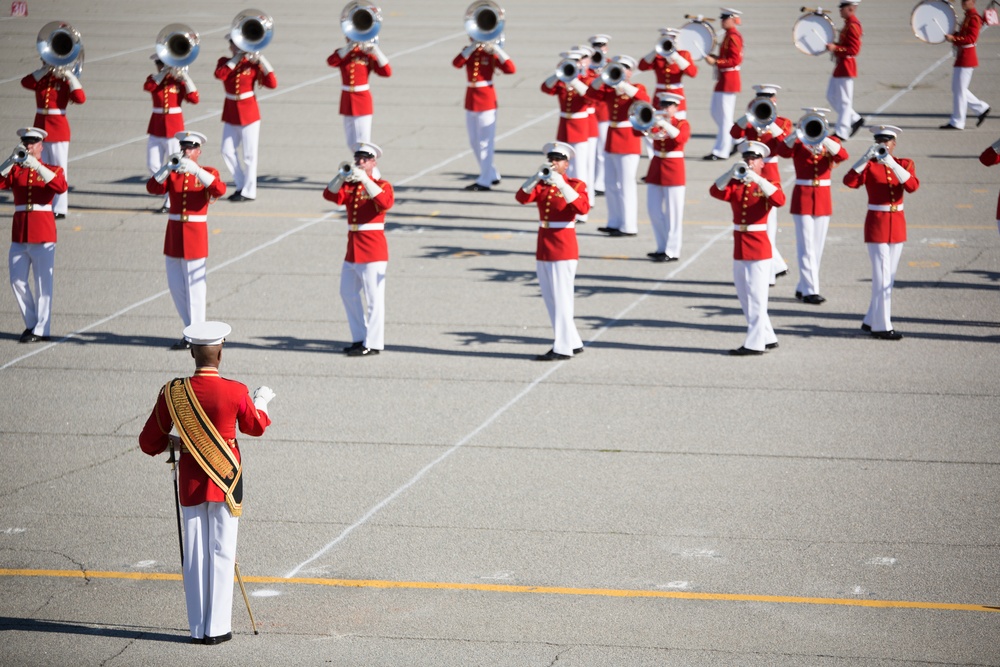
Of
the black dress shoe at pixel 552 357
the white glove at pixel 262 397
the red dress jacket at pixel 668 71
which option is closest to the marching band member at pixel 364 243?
the black dress shoe at pixel 552 357

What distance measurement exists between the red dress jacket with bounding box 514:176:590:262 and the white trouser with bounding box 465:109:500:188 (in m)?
6.24

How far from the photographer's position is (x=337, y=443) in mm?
10797

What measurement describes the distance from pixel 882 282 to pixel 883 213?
2.31 feet

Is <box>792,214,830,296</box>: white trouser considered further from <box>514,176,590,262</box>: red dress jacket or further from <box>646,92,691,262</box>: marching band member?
A: <box>514,176,590,262</box>: red dress jacket

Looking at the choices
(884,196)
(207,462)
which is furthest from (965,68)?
(207,462)

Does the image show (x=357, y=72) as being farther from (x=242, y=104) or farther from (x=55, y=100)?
(x=55, y=100)

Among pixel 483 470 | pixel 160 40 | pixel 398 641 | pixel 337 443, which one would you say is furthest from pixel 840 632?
pixel 160 40

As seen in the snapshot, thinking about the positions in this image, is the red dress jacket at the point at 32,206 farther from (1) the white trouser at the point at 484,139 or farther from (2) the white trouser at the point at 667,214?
(1) the white trouser at the point at 484,139

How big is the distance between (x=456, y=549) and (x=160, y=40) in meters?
11.6

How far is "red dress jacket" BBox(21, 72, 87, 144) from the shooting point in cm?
1816

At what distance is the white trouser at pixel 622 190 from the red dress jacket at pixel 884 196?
3967mm

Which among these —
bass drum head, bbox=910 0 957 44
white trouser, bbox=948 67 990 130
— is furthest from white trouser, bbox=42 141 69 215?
white trouser, bbox=948 67 990 130

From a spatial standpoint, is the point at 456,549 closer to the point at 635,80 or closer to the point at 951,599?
the point at 951,599

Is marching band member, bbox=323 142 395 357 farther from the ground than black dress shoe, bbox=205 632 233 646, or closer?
farther from the ground
